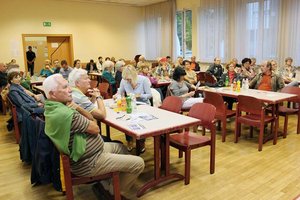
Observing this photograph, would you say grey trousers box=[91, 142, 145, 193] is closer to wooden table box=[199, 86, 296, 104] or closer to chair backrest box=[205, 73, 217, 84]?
wooden table box=[199, 86, 296, 104]

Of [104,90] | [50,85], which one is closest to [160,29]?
[104,90]

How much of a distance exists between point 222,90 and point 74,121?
10.9ft

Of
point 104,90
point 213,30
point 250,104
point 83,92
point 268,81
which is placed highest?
point 213,30

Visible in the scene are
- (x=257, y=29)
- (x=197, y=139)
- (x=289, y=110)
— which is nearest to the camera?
(x=197, y=139)

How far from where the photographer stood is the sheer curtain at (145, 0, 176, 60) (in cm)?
1083

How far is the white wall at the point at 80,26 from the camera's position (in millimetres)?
9617

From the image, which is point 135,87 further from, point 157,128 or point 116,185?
point 116,185

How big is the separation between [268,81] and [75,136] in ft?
13.2

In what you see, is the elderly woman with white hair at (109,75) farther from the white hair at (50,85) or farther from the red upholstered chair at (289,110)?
the white hair at (50,85)

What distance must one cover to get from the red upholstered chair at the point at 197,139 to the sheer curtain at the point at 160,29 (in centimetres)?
804

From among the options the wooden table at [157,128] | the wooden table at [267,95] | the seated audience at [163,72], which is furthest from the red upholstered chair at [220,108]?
the seated audience at [163,72]

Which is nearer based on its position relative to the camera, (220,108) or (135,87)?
(135,87)

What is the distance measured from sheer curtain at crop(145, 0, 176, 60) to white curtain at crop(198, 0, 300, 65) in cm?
144

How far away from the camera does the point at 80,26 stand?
1100cm
